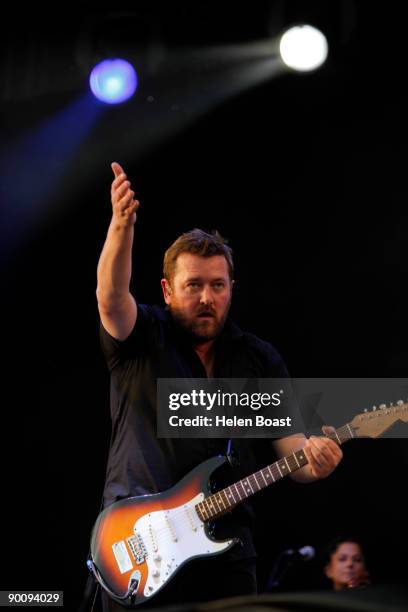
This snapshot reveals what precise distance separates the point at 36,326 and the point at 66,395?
41 cm

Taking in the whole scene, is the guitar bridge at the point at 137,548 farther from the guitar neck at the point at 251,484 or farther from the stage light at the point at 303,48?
the stage light at the point at 303,48

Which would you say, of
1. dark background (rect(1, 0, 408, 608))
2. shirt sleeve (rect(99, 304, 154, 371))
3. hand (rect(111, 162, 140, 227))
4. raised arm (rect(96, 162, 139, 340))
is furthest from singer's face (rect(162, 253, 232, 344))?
dark background (rect(1, 0, 408, 608))

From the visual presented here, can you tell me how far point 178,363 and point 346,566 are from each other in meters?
2.28

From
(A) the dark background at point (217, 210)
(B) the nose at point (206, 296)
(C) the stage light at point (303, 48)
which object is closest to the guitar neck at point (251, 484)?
(B) the nose at point (206, 296)

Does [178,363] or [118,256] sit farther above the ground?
[118,256]

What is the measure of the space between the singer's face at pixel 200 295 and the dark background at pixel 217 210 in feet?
3.18

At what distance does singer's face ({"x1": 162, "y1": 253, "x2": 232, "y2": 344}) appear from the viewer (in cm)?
300

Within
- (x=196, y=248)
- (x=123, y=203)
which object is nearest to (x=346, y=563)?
(x=196, y=248)

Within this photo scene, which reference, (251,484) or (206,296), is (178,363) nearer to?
(206,296)

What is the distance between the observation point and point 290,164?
14.2 ft

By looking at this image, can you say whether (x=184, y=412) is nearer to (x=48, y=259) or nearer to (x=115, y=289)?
(x=115, y=289)

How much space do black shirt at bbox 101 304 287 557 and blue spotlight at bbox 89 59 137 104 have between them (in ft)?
5.31

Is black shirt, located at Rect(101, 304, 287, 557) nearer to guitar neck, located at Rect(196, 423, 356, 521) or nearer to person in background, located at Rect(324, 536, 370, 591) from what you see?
guitar neck, located at Rect(196, 423, 356, 521)

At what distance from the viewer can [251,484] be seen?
2.77m
